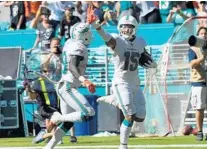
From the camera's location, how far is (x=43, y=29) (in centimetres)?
1764

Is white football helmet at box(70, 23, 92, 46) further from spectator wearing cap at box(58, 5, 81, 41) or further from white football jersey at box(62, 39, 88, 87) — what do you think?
spectator wearing cap at box(58, 5, 81, 41)

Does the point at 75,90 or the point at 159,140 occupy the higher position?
the point at 75,90

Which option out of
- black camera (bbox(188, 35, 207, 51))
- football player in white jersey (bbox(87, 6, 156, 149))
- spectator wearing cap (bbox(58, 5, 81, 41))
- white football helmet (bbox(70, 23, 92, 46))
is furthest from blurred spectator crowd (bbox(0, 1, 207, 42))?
football player in white jersey (bbox(87, 6, 156, 149))

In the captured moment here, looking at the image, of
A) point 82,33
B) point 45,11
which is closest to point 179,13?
point 45,11

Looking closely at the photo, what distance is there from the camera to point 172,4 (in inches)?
709

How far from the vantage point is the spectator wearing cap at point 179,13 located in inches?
675

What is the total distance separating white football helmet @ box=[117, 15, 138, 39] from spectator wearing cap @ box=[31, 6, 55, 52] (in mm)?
6633

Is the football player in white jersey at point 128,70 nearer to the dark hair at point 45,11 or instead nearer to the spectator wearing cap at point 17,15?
the dark hair at point 45,11

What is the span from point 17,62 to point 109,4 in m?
4.04

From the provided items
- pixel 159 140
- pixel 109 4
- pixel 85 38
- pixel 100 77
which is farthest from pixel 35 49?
pixel 85 38

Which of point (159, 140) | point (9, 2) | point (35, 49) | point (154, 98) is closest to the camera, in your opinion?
point (159, 140)

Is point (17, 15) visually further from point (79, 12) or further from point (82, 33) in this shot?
point (82, 33)

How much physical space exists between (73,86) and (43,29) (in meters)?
7.40

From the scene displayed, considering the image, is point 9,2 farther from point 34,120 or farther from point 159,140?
point 159,140
